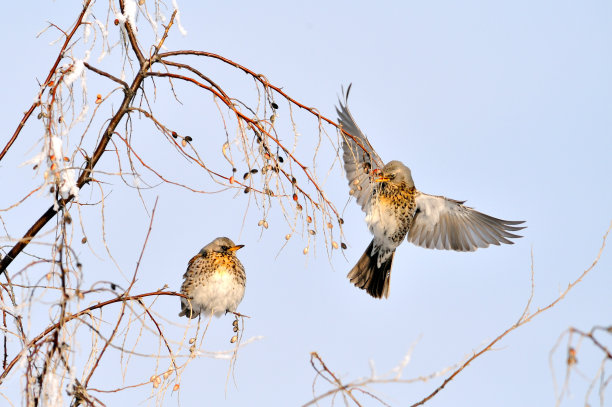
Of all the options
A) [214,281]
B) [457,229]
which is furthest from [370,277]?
[214,281]

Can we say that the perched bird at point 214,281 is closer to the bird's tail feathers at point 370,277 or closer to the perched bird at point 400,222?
the perched bird at point 400,222

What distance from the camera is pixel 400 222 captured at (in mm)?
8336

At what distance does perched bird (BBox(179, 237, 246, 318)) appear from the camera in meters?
6.84

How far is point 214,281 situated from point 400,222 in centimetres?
235

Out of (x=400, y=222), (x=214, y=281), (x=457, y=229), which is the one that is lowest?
(x=214, y=281)

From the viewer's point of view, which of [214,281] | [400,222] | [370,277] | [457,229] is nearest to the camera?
[214,281]

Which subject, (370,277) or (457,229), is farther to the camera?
(370,277)

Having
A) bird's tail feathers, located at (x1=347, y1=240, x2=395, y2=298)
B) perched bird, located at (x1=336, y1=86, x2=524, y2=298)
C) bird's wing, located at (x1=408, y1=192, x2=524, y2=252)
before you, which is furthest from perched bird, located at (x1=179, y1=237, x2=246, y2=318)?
bird's wing, located at (x1=408, y1=192, x2=524, y2=252)

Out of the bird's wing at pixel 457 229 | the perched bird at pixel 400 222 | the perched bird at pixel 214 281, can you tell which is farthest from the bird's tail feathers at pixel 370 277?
the perched bird at pixel 214 281

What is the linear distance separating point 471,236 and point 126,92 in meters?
5.99

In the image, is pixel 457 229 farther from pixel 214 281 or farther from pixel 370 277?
pixel 214 281

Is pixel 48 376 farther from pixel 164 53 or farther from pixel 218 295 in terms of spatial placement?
pixel 218 295

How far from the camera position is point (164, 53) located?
13.1ft

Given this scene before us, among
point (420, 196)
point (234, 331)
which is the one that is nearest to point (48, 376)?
point (234, 331)
